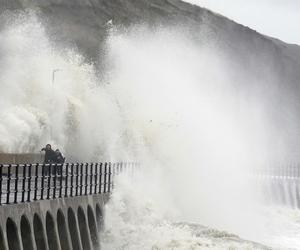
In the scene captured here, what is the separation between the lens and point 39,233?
59.6 ft

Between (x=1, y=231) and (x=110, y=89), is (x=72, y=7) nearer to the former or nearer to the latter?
(x=110, y=89)

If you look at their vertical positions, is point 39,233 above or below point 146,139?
below

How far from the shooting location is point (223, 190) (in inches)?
1651

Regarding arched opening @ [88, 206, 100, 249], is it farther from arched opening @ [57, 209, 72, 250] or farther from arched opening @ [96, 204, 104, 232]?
arched opening @ [57, 209, 72, 250]

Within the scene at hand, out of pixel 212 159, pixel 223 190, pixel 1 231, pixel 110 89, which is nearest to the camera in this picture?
pixel 1 231

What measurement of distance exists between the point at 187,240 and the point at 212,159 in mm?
22170

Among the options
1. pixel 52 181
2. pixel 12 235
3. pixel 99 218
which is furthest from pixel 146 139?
pixel 12 235

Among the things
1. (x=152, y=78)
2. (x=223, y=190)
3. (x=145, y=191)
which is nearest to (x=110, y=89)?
(x=152, y=78)

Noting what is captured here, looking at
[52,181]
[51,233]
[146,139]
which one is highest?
[146,139]

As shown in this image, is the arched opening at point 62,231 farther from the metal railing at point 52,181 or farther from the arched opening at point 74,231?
the arched opening at point 74,231

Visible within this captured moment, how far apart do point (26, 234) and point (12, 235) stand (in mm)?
662

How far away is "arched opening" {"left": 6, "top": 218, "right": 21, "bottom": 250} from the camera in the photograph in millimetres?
16522

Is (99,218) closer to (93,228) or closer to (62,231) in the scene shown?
(93,228)

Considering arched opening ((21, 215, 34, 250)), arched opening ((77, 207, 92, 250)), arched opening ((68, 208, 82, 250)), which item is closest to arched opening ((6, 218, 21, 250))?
arched opening ((21, 215, 34, 250))
